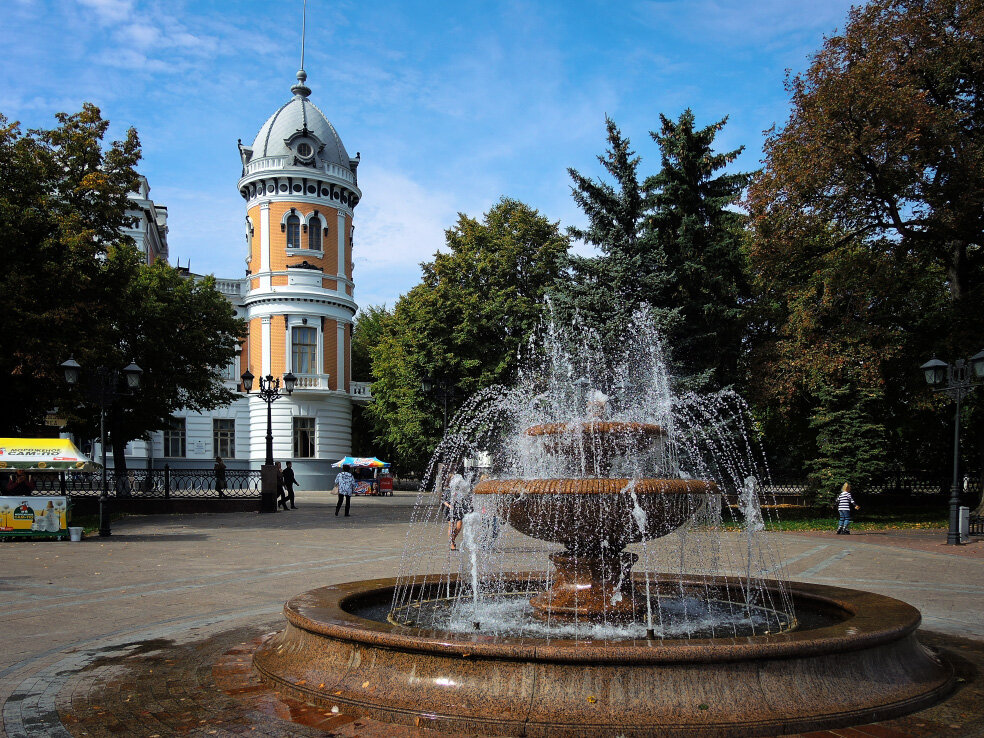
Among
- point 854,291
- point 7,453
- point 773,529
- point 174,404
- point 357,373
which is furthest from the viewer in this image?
point 357,373

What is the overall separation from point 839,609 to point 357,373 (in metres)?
51.2

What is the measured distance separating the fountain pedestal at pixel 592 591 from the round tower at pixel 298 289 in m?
36.7

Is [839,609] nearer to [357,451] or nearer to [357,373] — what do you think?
[357,451]

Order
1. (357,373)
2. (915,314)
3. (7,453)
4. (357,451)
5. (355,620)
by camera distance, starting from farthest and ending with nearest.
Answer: (357,373)
(357,451)
(915,314)
(7,453)
(355,620)

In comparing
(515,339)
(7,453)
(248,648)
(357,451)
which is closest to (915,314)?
(515,339)

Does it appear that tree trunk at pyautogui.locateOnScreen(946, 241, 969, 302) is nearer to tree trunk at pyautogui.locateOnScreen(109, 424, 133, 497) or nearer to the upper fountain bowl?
the upper fountain bowl

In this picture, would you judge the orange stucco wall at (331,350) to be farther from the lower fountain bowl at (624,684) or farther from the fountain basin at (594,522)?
the lower fountain bowl at (624,684)

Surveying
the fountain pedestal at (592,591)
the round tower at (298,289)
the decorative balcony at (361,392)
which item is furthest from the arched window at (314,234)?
the fountain pedestal at (592,591)

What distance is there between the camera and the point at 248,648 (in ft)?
21.7

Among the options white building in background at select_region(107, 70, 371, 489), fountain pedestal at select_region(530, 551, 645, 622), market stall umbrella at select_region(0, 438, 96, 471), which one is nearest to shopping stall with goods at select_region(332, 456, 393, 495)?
white building in background at select_region(107, 70, 371, 489)

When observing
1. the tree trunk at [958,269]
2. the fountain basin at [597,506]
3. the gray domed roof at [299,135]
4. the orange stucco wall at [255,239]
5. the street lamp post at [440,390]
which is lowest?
the fountain basin at [597,506]

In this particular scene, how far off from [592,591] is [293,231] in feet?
130

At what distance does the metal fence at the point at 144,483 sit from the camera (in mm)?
25953

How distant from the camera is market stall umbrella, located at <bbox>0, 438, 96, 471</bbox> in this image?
18109mm
